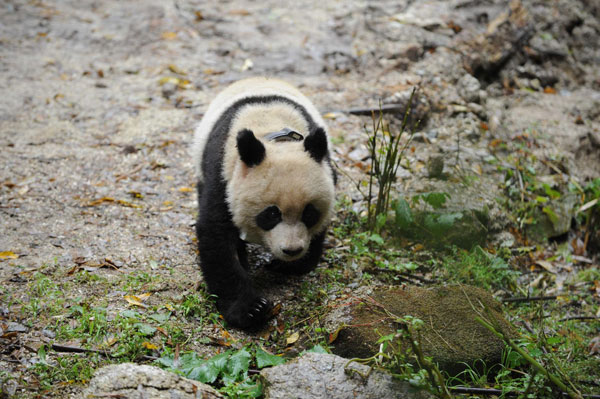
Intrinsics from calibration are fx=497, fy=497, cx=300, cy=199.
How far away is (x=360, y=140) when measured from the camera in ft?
20.8

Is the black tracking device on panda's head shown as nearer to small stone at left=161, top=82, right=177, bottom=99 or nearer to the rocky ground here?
the rocky ground

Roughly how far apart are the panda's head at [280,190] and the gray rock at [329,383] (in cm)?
92

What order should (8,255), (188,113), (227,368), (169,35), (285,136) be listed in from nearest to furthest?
(227,368), (285,136), (8,255), (188,113), (169,35)

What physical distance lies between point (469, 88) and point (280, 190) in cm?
498

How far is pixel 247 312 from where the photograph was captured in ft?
11.9

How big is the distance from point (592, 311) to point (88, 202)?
5043 mm

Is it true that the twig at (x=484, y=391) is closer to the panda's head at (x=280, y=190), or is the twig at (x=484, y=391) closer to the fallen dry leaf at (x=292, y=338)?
the fallen dry leaf at (x=292, y=338)

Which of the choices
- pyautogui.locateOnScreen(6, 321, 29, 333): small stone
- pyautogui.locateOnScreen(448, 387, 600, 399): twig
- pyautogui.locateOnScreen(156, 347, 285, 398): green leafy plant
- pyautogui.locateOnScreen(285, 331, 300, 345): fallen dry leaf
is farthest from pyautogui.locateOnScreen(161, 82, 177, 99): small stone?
pyautogui.locateOnScreen(448, 387, 600, 399): twig

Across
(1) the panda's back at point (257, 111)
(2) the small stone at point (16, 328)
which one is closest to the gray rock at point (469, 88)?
(1) the panda's back at point (257, 111)

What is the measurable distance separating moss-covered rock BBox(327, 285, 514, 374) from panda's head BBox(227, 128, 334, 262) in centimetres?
61

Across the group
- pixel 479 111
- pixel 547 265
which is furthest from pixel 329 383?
pixel 479 111

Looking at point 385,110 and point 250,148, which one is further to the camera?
point 385,110

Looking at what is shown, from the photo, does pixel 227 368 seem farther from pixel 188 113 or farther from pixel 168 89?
pixel 168 89

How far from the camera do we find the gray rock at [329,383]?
2.65 meters
